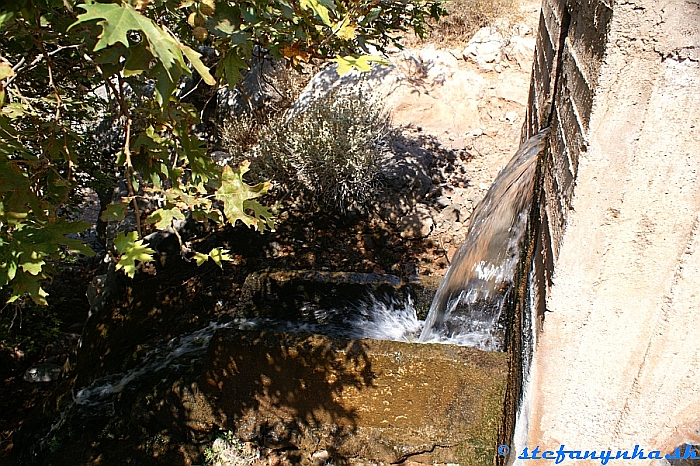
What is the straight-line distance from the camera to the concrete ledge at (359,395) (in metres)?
2.51

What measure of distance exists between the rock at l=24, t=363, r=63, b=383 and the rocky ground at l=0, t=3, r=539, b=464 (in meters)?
0.06

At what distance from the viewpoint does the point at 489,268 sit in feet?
9.07

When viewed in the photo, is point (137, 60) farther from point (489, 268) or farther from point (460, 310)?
point (460, 310)

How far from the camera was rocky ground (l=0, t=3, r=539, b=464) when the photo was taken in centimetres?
353

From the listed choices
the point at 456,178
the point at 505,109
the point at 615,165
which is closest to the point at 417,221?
the point at 456,178

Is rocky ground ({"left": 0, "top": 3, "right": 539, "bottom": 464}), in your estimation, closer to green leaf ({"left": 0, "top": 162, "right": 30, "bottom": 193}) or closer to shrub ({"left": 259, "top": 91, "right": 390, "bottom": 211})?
shrub ({"left": 259, "top": 91, "right": 390, "bottom": 211})

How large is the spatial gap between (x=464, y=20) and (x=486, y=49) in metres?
0.78

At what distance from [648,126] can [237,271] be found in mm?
3568

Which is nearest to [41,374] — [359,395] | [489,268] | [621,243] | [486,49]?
[359,395]

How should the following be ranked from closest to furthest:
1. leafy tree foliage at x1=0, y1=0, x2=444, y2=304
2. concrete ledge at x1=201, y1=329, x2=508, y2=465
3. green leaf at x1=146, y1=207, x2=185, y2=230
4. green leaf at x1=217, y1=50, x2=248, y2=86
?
leafy tree foliage at x1=0, y1=0, x2=444, y2=304
green leaf at x1=217, y1=50, x2=248, y2=86
green leaf at x1=146, y1=207, x2=185, y2=230
concrete ledge at x1=201, y1=329, x2=508, y2=465

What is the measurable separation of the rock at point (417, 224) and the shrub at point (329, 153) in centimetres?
43

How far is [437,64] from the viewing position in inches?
244

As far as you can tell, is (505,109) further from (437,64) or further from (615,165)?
(615,165)

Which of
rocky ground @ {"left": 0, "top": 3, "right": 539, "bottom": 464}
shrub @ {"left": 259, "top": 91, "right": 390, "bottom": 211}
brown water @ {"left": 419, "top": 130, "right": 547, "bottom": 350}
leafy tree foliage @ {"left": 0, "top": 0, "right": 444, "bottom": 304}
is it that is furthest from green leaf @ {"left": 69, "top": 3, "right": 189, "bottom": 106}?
shrub @ {"left": 259, "top": 91, "right": 390, "bottom": 211}
